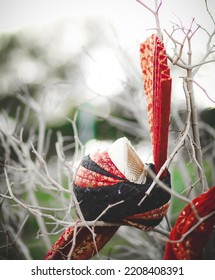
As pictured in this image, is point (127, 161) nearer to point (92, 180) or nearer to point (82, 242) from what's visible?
point (92, 180)

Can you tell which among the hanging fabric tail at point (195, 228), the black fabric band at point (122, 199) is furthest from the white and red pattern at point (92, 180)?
the hanging fabric tail at point (195, 228)

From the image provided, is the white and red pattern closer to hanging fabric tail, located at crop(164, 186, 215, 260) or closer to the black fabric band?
the black fabric band

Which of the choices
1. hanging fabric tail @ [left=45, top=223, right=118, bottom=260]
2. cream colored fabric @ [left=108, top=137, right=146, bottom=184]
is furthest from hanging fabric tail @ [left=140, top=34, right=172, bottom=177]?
hanging fabric tail @ [left=45, top=223, right=118, bottom=260]

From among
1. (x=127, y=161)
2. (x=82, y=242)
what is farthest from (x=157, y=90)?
(x=82, y=242)
